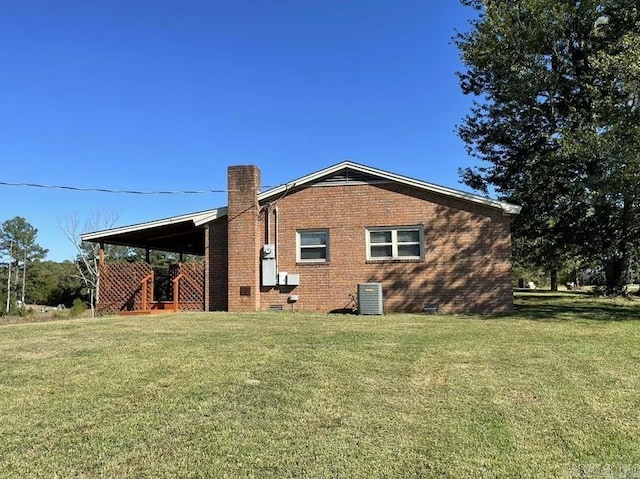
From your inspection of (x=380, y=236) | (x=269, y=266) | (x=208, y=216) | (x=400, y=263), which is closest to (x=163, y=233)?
(x=208, y=216)

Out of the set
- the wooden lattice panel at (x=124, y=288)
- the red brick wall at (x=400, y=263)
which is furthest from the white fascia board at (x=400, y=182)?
the wooden lattice panel at (x=124, y=288)

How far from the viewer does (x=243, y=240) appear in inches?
603

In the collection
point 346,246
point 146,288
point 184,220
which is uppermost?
point 184,220

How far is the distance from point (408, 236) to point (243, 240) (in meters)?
4.77

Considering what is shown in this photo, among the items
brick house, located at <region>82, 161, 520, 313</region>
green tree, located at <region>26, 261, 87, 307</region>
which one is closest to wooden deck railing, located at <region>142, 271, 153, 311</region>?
brick house, located at <region>82, 161, 520, 313</region>

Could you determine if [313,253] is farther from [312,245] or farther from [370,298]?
[370,298]

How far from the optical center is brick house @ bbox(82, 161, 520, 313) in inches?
568

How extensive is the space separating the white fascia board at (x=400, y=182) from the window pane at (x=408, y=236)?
4.18 ft

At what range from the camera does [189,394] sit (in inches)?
208

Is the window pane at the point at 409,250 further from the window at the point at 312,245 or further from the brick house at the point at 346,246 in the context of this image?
the window at the point at 312,245

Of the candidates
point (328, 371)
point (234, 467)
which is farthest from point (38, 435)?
point (328, 371)

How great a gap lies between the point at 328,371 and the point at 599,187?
12.6 m

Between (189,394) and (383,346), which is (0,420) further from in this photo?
(383,346)

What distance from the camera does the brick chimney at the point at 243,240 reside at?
15.2 meters
